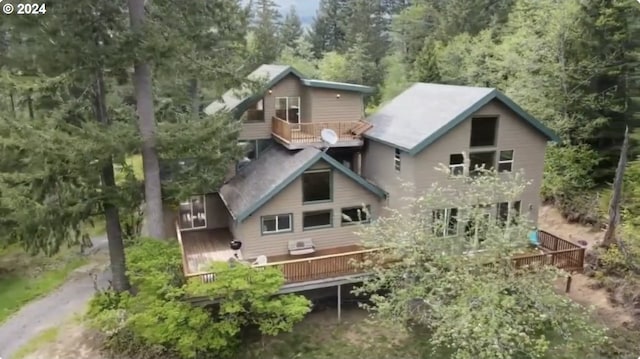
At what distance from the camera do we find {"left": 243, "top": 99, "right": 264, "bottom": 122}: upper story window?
60.6ft

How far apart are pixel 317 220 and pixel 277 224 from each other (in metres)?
1.39

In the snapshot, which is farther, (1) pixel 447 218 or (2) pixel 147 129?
(1) pixel 447 218

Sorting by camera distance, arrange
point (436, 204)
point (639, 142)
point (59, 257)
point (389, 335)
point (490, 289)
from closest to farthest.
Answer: point (490, 289)
point (436, 204)
point (389, 335)
point (639, 142)
point (59, 257)

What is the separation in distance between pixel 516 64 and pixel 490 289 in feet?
56.6

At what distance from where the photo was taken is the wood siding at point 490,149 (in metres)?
14.7

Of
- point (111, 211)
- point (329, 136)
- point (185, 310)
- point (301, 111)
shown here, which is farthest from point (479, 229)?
point (111, 211)

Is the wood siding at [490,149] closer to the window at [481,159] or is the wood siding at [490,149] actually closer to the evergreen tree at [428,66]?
the window at [481,159]

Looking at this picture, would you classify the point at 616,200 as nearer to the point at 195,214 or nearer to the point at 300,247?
the point at 300,247

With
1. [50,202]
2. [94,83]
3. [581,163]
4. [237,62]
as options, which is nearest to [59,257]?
[50,202]

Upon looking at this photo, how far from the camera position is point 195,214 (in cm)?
1830

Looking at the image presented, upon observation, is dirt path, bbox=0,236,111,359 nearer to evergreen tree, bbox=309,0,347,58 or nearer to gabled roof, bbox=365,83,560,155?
gabled roof, bbox=365,83,560,155

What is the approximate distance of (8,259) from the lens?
19156 millimetres

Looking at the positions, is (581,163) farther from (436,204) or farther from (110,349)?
(110,349)

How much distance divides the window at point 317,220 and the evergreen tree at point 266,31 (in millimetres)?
27361
